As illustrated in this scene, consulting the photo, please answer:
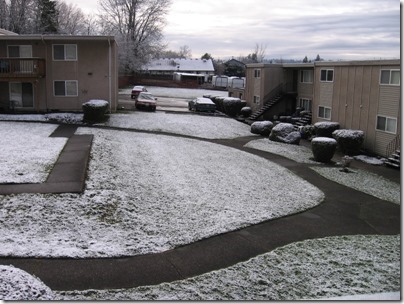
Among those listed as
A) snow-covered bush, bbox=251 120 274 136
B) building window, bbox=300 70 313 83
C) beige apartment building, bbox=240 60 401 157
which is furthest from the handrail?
building window, bbox=300 70 313 83

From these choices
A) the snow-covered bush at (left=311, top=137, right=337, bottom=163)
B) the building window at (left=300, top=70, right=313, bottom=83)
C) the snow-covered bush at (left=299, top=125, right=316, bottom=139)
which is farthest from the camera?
the building window at (left=300, top=70, right=313, bottom=83)

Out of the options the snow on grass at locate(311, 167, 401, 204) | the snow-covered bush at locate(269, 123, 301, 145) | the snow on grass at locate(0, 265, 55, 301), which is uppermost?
the snow-covered bush at locate(269, 123, 301, 145)

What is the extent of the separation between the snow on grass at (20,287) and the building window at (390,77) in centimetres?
2147

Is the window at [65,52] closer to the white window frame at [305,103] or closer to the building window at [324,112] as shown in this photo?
the building window at [324,112]

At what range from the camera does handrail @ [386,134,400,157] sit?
2359 centimetres

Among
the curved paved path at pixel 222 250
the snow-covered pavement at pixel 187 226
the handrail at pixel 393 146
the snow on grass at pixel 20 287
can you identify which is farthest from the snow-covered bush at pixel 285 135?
the snow on grass at pixel 20 287

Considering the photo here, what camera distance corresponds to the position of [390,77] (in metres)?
24.3

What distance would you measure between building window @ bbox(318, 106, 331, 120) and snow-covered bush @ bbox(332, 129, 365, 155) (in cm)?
519

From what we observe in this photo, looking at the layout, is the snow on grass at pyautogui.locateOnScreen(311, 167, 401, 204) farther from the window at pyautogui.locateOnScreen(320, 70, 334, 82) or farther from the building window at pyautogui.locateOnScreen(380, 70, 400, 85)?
the window at pyautogui.locateOnScreen(320, 70, 334, 82)

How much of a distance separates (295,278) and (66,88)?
2621 cm

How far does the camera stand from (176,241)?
10.8m

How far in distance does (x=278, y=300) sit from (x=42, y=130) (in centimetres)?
1943

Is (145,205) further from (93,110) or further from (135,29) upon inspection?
(135,29)

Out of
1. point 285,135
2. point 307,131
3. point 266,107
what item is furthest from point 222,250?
point 266,107
